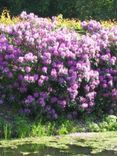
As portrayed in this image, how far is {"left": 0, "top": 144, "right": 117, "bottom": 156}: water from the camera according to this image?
8.70 metres

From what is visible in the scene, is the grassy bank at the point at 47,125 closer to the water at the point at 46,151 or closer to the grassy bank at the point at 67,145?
the grassy bank at the point at 67,145

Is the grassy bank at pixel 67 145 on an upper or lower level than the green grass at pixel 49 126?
lower

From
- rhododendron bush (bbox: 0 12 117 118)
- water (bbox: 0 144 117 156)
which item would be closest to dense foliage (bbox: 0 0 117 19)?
rhododendron bush (bbox: 0 12 117 118)

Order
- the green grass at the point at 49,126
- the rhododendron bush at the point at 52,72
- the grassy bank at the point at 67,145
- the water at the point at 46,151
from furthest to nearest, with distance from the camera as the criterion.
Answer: the rhododendron bush at the point at 52,72, the green grass at the point at 49,126, the grassy bank at the point at 67,145, the water at the point at 46,151

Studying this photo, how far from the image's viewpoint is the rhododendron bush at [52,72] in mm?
10398

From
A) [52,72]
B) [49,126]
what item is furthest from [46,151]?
[52,72]

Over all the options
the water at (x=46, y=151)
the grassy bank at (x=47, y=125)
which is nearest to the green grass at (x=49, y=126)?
the grassy bank at (x=47, y=125)

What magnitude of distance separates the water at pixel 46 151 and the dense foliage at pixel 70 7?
45.8ft

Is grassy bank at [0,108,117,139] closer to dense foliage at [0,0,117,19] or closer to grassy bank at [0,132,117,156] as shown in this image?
grassy bank at [0,132,117,156]

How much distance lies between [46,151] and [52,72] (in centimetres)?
187

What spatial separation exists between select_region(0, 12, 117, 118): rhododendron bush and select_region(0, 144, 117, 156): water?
1.36 m

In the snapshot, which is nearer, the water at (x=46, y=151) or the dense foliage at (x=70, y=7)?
the water at (x=46, y=151)

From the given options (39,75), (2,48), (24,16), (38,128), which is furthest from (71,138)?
(24,16)

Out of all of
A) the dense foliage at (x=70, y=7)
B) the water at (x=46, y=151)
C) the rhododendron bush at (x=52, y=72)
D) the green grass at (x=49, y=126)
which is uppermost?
the dense foliage at (x=70, y=7)
